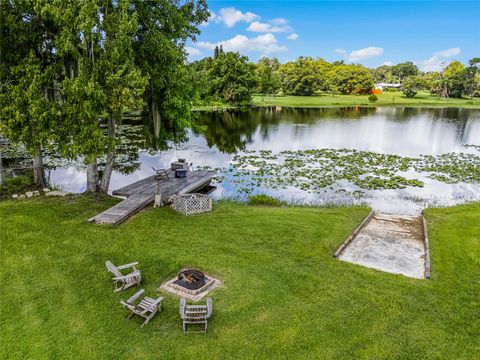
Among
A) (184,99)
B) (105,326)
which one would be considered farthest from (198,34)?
(105,326)

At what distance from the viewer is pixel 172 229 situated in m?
14.0

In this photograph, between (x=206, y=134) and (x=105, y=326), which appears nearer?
(x=105, y=326)

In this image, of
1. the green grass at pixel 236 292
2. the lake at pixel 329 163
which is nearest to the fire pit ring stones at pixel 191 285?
the green grass at pixel 236 292

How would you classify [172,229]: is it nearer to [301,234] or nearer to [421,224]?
[301,234]

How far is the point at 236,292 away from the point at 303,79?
330 ft

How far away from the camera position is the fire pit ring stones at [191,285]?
967 centimetres

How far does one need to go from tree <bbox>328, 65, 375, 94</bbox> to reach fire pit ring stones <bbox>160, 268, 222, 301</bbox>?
356ft

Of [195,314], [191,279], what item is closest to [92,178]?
[191,279]

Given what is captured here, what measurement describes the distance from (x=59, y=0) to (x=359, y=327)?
14882mm

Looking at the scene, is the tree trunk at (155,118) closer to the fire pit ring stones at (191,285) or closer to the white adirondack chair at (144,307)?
the fire pit ring stones at (191,285)

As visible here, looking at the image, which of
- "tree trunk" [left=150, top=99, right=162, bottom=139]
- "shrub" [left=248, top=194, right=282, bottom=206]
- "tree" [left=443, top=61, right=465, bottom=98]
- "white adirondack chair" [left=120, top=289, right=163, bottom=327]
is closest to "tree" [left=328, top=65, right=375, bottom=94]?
"tree" [left=443, top=61, right=465, bottom=98]

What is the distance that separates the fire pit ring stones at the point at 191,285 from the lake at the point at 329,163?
1075cm

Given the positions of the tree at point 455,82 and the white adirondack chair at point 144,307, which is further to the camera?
the tree at point 455,82

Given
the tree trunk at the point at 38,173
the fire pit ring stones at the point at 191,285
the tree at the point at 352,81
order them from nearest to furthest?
the fire pit ring stones at the point at 191,285
the tree trunk at the point at 38,173
the tree at the point at 352,81
